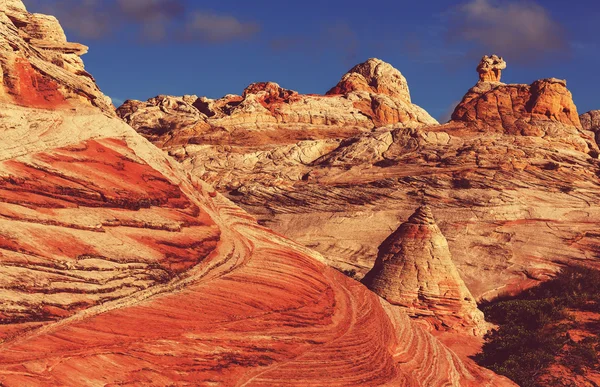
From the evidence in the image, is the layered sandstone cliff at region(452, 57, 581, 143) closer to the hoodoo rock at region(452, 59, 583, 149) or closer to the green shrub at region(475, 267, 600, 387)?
→ the hoodoo rock at region(452, 59, 583, 149)

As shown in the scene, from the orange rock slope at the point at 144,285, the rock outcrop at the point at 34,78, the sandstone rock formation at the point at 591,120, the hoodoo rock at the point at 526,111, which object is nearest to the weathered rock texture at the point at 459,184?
the hoodoo rock at the point at 526,111

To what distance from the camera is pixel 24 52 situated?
14.3m

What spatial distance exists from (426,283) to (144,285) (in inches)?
606

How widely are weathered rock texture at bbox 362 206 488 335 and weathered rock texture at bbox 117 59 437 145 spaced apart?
1560 inches

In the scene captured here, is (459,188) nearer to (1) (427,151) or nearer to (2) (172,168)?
(1) (427,151)

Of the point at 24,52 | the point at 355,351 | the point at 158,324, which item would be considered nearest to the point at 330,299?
the point at 355,351

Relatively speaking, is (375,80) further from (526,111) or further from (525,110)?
(526,111)

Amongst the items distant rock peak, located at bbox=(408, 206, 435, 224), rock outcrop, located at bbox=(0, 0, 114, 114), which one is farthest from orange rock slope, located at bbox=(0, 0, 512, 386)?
distant rock peak, located at bbox=(408, 206, 435, 224)

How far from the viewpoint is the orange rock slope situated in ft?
29.5

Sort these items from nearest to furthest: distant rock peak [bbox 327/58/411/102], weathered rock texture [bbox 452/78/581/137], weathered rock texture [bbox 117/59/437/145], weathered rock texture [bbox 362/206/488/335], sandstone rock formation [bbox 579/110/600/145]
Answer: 1. weathered rock texture [bbox 362/206/488/335]
2. weathered rock texture [bbox 452/78/581/137]
3. weathered rock texture [bbox 117/59/437/145]
4. distant rock peak [bbox 327/58/411/102]
5. sandstone rock formation [bbox 579/110/600/145]

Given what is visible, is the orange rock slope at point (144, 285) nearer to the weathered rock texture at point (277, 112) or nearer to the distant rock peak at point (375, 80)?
the weathered rock texture at point (277, 112)

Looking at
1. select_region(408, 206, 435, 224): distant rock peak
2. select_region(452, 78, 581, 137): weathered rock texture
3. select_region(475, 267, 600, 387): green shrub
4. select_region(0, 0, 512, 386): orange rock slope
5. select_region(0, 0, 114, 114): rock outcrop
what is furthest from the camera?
select_region(452, 78, 581, 137): weathered rock texture

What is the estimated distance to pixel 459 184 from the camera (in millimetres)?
44469

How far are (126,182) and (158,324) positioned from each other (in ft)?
13.3
